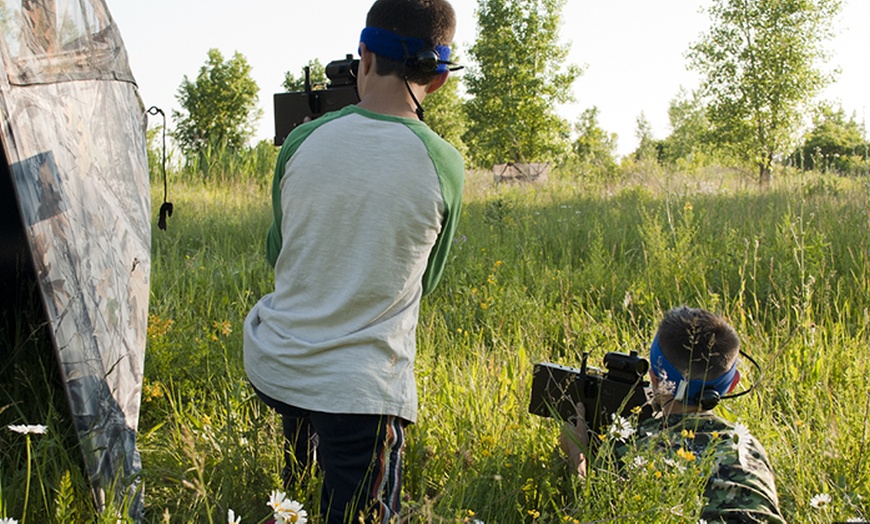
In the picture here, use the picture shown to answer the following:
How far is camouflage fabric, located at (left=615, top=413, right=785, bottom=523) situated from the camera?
199 centimetres

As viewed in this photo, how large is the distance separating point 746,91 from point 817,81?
2.34 metres

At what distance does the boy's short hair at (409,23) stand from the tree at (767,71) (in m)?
23.8

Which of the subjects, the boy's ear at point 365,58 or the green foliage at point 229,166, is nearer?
the boy's ear at point 365,58

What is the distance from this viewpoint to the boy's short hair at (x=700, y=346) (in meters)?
2.30

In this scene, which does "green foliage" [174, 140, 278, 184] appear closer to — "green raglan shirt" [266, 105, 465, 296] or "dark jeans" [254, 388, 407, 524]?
"green raglan shirt" [266, 105, 465, 296]

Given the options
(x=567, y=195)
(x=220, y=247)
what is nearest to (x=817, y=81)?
(x=567, y=195)

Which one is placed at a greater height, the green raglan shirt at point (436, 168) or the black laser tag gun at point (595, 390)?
the green raglan shirt at point (436, 168)

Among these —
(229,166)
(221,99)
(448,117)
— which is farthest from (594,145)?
(229,166)

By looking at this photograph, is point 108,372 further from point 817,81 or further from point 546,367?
point 817,81

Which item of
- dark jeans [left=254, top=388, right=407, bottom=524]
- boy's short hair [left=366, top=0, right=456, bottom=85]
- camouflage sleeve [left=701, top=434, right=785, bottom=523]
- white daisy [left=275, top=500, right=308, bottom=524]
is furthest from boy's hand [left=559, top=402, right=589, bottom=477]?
boy's short hair [left=366, top=0, right=456, bottom=85]

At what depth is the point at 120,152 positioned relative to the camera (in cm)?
266

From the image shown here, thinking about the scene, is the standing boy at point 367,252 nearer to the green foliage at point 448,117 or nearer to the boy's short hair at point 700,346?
the boy's short hair at point 700,346

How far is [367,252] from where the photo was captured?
5.93 ft

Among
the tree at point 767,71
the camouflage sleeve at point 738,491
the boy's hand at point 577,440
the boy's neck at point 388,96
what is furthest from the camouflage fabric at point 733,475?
the tree at point 767,71
